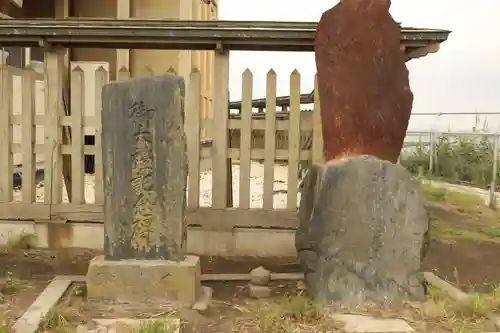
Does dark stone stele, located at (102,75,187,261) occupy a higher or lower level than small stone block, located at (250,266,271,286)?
higher

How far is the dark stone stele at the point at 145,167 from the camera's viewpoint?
16.0ft

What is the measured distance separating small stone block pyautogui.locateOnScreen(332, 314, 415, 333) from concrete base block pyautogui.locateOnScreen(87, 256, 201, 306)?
4.12 feet

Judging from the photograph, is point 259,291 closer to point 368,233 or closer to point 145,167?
point 368,233

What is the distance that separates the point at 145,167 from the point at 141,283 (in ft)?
3.15

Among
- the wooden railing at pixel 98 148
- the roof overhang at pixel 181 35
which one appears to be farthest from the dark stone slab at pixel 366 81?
the wooden railing at pixel 98 148

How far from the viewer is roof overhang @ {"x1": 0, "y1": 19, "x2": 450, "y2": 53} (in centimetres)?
635

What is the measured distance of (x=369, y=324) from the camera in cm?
449

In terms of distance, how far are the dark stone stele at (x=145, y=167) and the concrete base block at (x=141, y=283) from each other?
0.13m

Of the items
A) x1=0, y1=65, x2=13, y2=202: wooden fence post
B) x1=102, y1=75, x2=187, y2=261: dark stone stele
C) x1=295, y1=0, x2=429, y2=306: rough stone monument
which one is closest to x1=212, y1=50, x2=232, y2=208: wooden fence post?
x1=295, y1=0, x2=429, y2=306: rough stone monument

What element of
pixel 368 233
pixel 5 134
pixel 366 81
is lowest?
pixel 368 233

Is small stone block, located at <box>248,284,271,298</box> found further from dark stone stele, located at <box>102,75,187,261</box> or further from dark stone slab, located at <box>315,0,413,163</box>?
dark stone slab, located at <box>315,0,413,163</box>

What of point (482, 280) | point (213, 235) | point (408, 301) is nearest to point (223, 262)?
point (213, 235)

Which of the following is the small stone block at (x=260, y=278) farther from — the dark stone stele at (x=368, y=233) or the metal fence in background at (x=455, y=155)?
the metal fence in background at (x=455, y=155)

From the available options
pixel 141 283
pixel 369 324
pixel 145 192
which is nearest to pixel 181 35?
pixel 145 192
